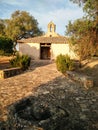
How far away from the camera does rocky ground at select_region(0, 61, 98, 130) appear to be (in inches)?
327

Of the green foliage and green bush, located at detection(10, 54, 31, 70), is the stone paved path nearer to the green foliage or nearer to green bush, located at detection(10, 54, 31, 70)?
green bush, located at detection(10, 54, 31, 70)

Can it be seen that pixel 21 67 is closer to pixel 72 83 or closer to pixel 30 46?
pixel 72 83

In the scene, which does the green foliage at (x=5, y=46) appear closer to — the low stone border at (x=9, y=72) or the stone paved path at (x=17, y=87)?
the low stone border at (x=9, y=72)

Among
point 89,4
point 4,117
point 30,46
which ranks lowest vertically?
point 4,117

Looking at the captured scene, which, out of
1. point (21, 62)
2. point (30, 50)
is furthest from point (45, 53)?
point (21, 62)

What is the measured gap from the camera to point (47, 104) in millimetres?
11312

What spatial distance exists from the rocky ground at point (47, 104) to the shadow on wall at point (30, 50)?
61.1ft

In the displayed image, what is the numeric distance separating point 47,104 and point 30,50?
88.0ft

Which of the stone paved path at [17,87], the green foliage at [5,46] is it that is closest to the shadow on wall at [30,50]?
the green foliage at [5,46]

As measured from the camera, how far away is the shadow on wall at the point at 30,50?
123 feet

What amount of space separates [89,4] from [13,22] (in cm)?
3997

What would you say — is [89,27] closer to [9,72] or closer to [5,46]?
[9,72]

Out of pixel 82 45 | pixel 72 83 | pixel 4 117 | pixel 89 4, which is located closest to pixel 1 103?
pixel 4 117

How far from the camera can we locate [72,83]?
56.2 ft
